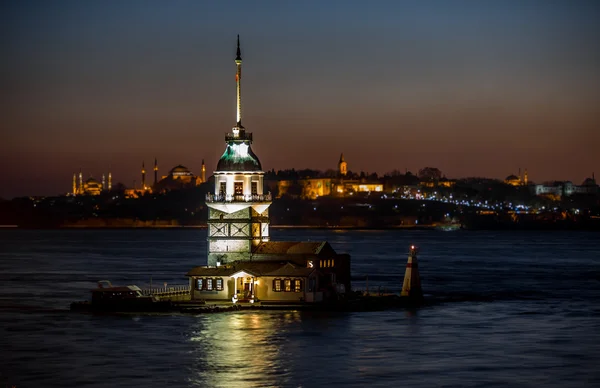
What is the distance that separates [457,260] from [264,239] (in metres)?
68.2

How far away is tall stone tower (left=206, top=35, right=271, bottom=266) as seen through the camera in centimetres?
5131

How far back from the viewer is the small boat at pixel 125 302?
167 feet

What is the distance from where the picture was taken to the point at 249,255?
51.1 meters

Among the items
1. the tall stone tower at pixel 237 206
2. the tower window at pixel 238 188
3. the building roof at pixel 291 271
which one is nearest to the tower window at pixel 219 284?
the tall stone tower at pixel 237 206

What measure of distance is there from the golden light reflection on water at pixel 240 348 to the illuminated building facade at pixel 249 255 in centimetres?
133

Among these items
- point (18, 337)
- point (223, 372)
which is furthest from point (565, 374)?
point (18, 337)

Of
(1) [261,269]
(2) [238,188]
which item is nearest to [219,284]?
(1) [261,269]

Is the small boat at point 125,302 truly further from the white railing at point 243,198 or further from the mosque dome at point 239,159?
the mosque dome at point 239,159

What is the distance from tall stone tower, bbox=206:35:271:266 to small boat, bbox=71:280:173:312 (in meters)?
3.12

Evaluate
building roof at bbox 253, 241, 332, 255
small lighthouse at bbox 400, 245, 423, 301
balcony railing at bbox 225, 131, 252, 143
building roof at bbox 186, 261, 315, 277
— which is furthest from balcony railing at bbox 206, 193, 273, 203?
small lighthouse at bbox 400, 245, 423, 301

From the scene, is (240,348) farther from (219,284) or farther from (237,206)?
(237,206)

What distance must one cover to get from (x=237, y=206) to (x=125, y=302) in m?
6.71

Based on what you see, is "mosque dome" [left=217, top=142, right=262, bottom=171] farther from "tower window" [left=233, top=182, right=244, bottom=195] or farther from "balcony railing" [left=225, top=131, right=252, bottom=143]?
"tower window" [left=233, top=182, right=244, bottom=195]

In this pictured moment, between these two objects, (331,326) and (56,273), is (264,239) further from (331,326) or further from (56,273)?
(56,273)
